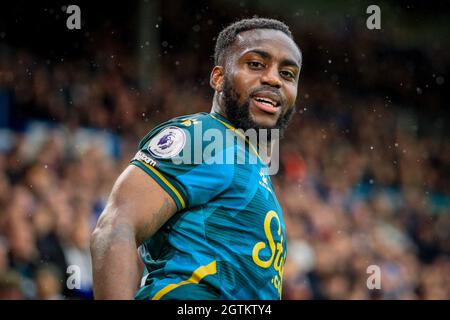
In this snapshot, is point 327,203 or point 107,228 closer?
point 107,228

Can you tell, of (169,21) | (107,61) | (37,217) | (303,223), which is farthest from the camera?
(169,21)

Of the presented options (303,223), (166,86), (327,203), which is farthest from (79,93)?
(327,203)

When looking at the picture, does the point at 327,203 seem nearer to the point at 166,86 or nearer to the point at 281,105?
the point at 166,86

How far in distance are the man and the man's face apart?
18cm

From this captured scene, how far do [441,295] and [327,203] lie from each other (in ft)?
7.54

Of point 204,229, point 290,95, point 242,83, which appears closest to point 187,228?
point 204,229

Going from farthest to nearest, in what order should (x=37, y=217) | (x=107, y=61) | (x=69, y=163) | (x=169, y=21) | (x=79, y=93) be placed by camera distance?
(x=169, y=21) < (x=107, y=61) < (x=79, y=93) < (x=69, y=163) < (x=37, y=217)

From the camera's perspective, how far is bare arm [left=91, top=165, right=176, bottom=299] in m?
2.34

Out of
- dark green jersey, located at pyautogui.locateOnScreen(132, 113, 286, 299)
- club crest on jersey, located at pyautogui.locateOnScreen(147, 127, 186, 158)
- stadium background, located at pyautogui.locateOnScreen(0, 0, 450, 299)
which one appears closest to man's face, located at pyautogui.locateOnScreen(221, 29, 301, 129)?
dark green jersey, located at pyautogui.locateOnScreen(132, 113, 286, 299)

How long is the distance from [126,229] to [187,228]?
284 mm

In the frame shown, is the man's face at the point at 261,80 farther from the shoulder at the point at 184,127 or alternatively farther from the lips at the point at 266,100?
the shoulder at the point at 184,127

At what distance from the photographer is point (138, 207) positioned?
247 centimetres

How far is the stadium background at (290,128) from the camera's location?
7.09 metres

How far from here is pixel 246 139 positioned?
301 cm
